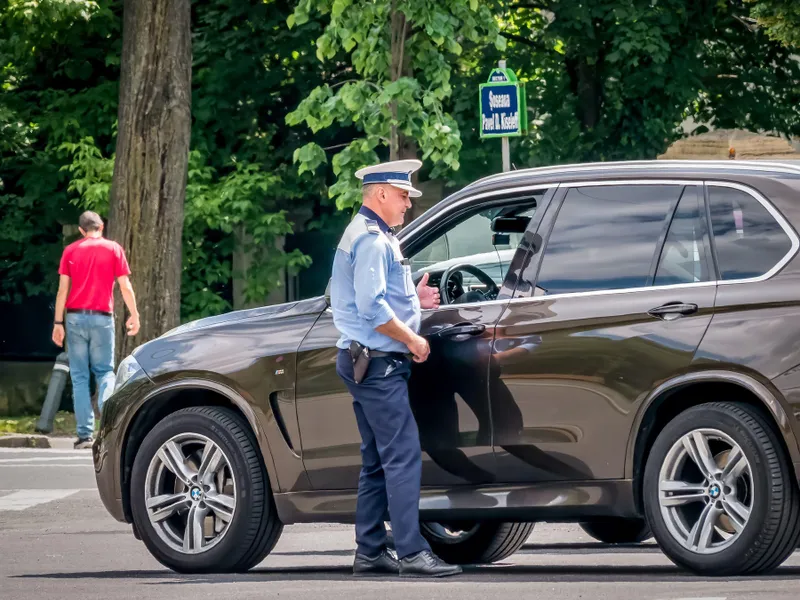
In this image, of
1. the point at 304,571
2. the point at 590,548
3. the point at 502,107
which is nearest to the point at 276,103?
the point at 502,107

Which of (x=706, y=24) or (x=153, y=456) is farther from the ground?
(x=706, y=24)

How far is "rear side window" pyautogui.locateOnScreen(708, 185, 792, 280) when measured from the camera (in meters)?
7.43

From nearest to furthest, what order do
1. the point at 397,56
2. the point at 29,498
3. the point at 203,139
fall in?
the point at 29,498 < the point at 397,56 < the point at 203,139

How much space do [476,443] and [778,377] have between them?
130 cm

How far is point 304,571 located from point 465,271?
5.48 feet

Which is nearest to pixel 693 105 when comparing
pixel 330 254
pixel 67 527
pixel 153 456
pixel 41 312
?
pixel 330 254

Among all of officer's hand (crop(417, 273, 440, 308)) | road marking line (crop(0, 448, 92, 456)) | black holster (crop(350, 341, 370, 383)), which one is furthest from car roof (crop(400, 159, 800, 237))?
road marking line (crop(0, 448, 92, 456))

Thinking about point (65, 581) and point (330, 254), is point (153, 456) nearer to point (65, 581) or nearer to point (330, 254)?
Result: point (65, 581)

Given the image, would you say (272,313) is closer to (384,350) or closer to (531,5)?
(384,350)

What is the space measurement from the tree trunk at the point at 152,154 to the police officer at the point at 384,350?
11234 millimetres

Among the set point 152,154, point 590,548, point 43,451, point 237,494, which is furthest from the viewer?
point 152,154

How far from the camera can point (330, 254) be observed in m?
24.4

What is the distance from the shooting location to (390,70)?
18.6 meters

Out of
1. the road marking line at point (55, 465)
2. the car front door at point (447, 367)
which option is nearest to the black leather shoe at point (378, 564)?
the car front door at point (447, 367)
